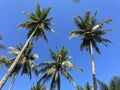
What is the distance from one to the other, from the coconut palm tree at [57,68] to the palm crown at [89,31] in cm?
313

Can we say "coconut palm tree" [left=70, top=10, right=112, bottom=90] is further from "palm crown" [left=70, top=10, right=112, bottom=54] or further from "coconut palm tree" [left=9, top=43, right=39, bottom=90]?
"coconut palm tree" [left=9, top=43, right=39, bottom=90]

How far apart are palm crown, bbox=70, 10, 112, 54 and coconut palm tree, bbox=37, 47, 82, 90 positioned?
10.3 ft

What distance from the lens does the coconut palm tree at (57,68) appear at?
117 feet

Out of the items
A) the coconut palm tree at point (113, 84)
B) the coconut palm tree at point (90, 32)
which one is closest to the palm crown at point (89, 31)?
the coconut palm tree at point (90, 32)

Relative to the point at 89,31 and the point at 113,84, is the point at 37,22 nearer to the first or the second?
the point at 89,31

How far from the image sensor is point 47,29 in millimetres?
35938

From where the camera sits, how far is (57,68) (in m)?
37.1

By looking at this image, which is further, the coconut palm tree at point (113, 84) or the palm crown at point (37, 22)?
the coconut palm tree at point (113, 84)

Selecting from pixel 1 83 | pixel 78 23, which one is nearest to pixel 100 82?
pixel 78 23

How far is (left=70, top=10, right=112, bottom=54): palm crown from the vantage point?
1371 inches

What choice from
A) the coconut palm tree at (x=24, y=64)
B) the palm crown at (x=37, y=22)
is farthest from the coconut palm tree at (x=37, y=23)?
the coconut palm tree at (x=24, y=64)

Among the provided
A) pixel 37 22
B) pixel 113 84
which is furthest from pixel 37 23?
pixel 113 84

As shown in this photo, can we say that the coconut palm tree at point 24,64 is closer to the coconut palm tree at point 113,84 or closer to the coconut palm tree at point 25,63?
the coconut palm tree at point 25,63

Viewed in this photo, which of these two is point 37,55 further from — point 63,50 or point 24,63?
point 63,50
